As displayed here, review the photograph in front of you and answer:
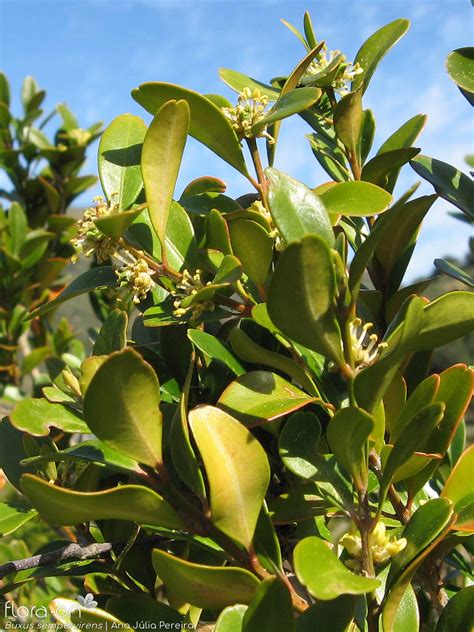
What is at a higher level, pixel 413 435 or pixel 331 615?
pixel 413 435

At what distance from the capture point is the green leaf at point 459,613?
897mm

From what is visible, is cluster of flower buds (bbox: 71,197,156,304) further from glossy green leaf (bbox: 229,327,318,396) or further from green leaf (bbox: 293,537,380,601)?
green leaf (bbox: 293,537,380,601)

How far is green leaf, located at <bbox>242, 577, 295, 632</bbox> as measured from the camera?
774 millimetres

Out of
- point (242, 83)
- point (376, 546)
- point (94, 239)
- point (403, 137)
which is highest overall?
point (242, 83)

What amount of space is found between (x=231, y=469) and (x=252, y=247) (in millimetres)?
271

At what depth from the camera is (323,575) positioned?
0.71 metres

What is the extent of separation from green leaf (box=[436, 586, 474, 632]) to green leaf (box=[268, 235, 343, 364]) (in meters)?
0.35

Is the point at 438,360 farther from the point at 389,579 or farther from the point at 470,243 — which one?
the point at 389,579

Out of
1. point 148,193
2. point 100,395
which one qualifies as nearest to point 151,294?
point 148,193

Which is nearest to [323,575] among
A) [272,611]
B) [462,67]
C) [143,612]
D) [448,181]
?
[272,611]

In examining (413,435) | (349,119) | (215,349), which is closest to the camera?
(413,435)

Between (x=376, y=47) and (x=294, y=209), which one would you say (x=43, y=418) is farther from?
(x=376, y=47)

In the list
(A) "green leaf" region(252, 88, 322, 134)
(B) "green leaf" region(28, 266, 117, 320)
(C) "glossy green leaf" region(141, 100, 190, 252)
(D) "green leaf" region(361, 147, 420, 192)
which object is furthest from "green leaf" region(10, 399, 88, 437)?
(D) "green leaf" region(361, 147, 420, 192)

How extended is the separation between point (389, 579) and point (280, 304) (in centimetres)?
35
